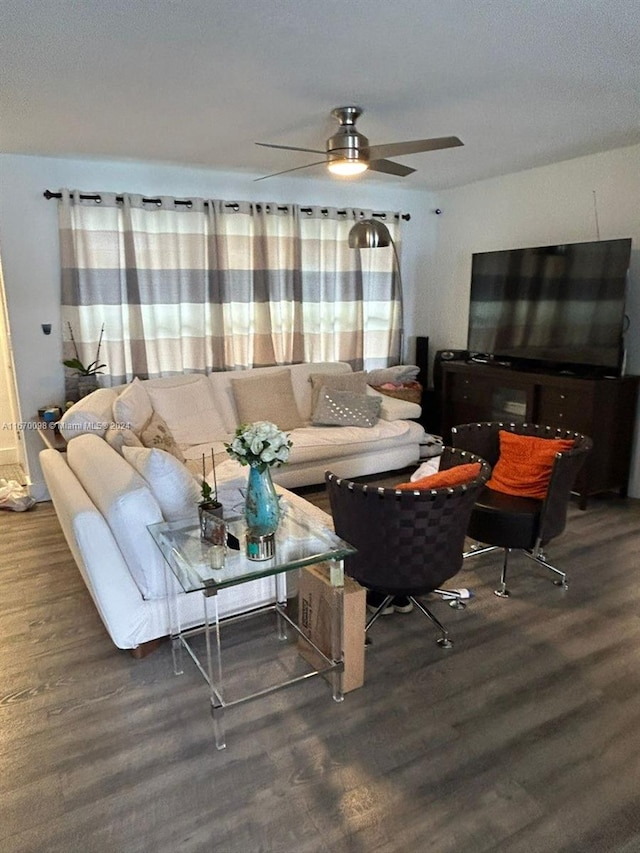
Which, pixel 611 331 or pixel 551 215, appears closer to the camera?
pixel 611 331

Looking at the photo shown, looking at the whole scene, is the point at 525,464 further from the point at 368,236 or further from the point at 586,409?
the point at 368,236

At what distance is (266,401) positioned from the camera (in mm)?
4516

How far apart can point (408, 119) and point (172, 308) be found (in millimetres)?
2344

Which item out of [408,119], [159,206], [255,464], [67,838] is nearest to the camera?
[67,838]

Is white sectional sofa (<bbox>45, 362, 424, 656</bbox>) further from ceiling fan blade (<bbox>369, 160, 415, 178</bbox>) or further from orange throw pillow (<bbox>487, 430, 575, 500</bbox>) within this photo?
ceiling fan blade (<bbox>369, 160, 415, 178</bbox>)

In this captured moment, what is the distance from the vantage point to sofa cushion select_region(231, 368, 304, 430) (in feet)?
14.7

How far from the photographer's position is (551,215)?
466cm

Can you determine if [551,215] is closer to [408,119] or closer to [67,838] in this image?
[408,119]

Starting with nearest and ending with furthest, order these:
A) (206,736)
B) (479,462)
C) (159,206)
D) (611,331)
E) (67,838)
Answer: (67,838) < (206,736) < (479,462) < (611,331) < (159,206)

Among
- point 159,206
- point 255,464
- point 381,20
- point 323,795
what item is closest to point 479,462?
point 255,464

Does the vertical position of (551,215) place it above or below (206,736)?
A: above

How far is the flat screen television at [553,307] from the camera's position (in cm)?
397

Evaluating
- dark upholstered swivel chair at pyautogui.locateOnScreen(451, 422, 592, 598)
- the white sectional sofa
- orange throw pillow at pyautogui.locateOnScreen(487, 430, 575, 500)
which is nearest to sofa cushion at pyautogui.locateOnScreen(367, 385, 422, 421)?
the white sectional sofa

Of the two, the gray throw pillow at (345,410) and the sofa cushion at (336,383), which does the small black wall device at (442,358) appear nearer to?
the sofa cushion at (336,383)
